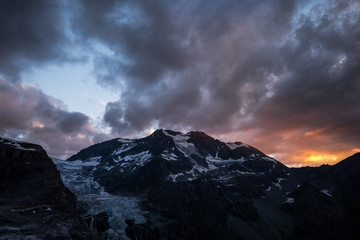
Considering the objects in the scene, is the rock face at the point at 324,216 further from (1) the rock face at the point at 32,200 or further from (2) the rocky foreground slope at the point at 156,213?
(1) the rock face at the point at 32,200

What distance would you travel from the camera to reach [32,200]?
8494 centimetres

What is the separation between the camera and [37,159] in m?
108

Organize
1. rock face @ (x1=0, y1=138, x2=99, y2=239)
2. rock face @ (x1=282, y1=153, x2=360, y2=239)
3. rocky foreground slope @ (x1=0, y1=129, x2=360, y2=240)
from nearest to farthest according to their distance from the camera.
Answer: rock face @ (x1=0, y1=138, x2=99, y2=239) → rocky foreground slope @ (x1=0, y1=129, x2=360, y2=240) → rock face @ (x1=282, y1=153, x2=360, y2=239)

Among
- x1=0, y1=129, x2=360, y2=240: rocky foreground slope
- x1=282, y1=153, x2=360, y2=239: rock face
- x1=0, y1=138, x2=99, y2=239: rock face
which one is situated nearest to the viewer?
x1=0, y1=138, x2=99, y2=239: rock face

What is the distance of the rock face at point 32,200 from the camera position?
67562 mm

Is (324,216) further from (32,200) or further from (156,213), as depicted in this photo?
(32,200)

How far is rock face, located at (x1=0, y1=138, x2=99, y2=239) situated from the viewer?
222 ft

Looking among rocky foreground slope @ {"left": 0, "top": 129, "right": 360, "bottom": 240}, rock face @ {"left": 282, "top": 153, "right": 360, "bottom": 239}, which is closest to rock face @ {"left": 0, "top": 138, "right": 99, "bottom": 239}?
rocky foreground slope @ {"left": 0, "top": 129, "right": 360, "bottom": 240}

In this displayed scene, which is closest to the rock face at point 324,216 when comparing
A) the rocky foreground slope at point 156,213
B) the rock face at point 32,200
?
the rocky foreground slope at point 156,213

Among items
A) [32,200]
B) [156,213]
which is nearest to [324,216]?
[156,213]

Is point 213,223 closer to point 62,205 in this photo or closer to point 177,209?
point 177,209

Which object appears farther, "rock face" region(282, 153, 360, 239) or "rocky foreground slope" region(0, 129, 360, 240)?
"rock face" region(282, 153, 360, 239)

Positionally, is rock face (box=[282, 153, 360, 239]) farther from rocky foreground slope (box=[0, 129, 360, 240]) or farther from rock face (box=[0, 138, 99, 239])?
rock face (box=[0, 138, 99, 239])

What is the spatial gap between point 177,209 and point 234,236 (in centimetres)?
4316
